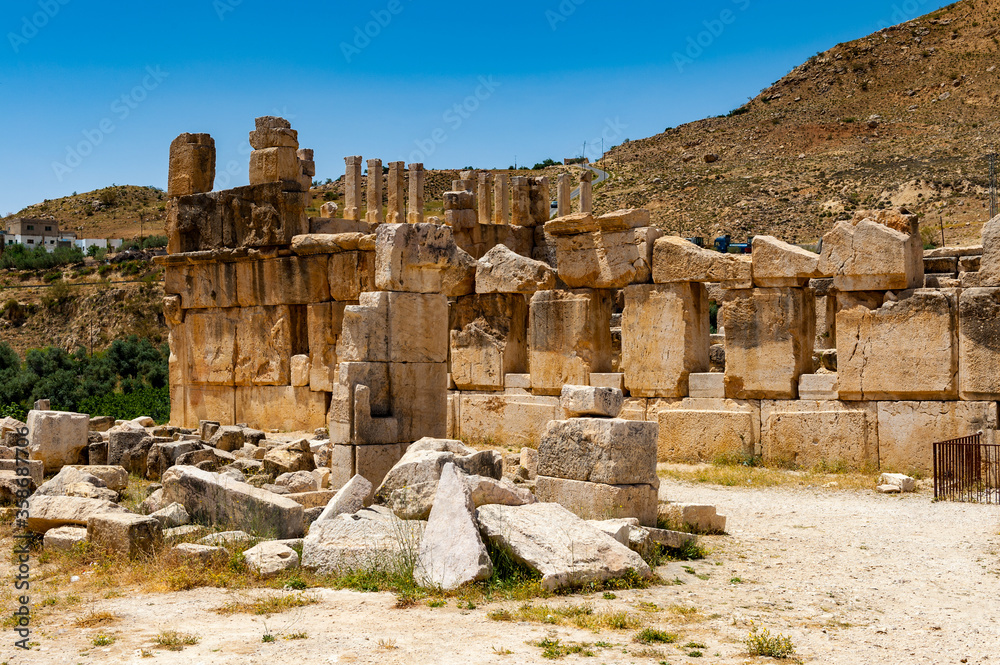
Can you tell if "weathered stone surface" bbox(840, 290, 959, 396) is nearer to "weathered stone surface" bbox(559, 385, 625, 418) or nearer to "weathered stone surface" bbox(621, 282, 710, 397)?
"weathered stone surface" bbox(621, 282, 710, 397)

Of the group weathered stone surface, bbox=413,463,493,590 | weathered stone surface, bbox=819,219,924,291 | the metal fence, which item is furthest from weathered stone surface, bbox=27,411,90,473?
the metal fence

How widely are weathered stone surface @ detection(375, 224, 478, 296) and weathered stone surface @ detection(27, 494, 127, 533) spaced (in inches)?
135

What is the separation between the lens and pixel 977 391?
1129 centimetres

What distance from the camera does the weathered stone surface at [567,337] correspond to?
14.1 metres

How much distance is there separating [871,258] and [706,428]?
300cm

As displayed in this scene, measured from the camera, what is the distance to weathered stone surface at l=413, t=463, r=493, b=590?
666cm

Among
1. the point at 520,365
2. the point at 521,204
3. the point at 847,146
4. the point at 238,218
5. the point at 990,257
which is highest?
the point at 847,146

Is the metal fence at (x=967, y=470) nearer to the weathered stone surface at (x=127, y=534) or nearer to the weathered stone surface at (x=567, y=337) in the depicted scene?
the weathered stone surface at (x=567, y=337)

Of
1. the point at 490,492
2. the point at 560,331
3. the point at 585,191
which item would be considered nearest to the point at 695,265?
the point at 560,331

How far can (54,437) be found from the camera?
12273 millimetres

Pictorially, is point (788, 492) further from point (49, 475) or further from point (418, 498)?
point (49, 475)

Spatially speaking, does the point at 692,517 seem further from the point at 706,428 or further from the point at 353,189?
the point at 353,189

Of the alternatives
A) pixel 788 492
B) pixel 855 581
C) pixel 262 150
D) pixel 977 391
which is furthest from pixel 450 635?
pixel 262 150
